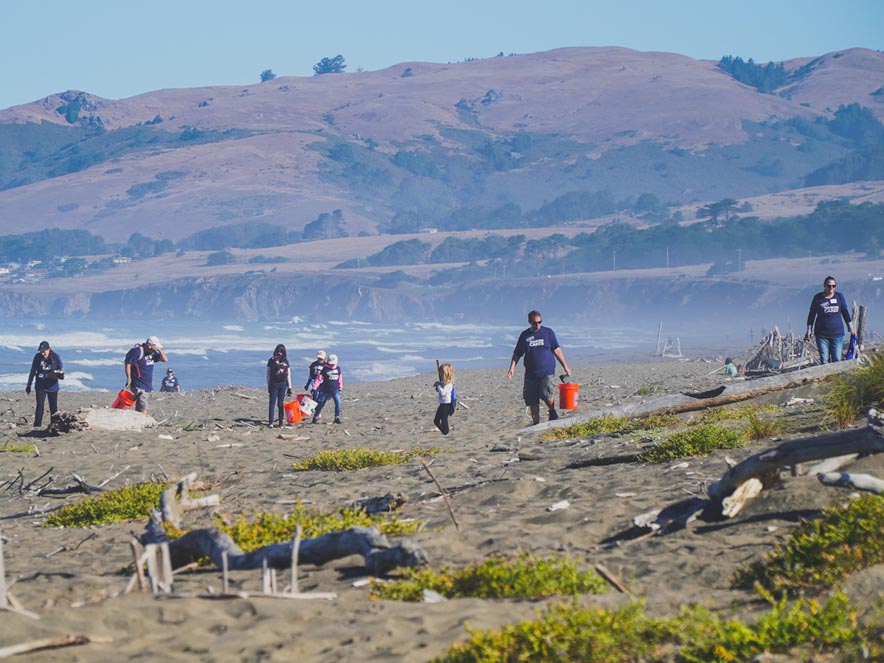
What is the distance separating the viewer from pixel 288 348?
9450 centimetres

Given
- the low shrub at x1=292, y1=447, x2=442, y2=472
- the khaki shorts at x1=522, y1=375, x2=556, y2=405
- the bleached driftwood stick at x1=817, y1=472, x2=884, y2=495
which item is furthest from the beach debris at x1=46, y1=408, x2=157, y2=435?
the bleached driftwood stick at x1=817, y1=472, x2=884, y2=495

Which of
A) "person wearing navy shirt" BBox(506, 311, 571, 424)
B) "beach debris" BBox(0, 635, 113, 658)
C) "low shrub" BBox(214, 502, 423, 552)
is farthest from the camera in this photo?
"person wearing navy shirt" BBox(506, 311, 571, 424)

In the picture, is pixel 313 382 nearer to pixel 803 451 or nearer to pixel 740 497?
pixel 740 497

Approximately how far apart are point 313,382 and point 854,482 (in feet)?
43.7

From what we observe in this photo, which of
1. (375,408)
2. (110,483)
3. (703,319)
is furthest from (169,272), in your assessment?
(110,483)

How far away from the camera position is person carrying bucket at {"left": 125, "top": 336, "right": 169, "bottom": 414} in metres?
18.0

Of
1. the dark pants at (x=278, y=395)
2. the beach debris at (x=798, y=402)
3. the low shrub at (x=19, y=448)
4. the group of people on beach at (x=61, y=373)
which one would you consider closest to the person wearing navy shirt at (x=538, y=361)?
the beach debris at (x=798, y=402)

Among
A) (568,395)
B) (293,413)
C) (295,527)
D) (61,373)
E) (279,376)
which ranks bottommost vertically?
(293,413)

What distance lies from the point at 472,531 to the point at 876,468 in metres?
2.47

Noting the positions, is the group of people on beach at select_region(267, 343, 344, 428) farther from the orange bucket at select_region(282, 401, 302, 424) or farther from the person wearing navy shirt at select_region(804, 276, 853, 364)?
the person wearing navy shirt at select_region(804, 276, 853, 364)

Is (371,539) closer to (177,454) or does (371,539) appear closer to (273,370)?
(177,454)

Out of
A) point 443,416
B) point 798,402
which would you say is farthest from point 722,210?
point 798,402

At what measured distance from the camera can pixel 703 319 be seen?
11344cm

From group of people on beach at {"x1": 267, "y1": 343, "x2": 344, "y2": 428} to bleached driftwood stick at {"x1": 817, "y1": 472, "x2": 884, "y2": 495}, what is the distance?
1236 centimetres
